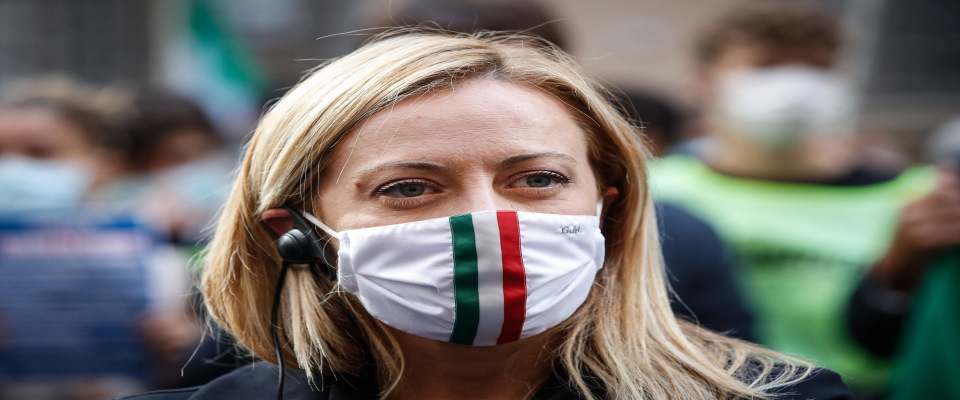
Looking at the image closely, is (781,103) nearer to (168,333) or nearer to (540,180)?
(540,180)

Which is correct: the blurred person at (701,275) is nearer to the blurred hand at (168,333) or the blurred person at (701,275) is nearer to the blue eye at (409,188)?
the blue eye at (409,188)

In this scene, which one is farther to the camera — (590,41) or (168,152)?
(590,41)

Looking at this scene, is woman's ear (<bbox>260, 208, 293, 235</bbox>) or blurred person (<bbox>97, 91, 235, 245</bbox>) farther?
blurred person (<bbox>97, 91, 235, 245</bbox>)

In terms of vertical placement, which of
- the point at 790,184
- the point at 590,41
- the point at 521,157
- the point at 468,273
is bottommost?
the point at 468,273

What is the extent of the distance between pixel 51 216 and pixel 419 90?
253 centimetres

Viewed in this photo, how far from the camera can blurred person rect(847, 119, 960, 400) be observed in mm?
2818

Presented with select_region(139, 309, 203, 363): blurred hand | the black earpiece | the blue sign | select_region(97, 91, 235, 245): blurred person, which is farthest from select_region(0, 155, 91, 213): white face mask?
the black earpiece

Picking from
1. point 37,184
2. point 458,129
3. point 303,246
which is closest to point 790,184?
point 458,129

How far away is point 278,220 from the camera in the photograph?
203 cm

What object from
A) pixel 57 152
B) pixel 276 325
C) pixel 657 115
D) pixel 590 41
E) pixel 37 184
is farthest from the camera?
pixel 590 41

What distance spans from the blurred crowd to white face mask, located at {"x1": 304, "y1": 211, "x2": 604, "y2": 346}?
0.62 metres

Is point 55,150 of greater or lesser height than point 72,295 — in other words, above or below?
above

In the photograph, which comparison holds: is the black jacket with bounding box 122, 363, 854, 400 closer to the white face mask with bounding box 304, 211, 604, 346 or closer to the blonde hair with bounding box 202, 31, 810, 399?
the blonde hair with bounding box 202, 31, 810, 399

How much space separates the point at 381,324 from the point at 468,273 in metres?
0.32
